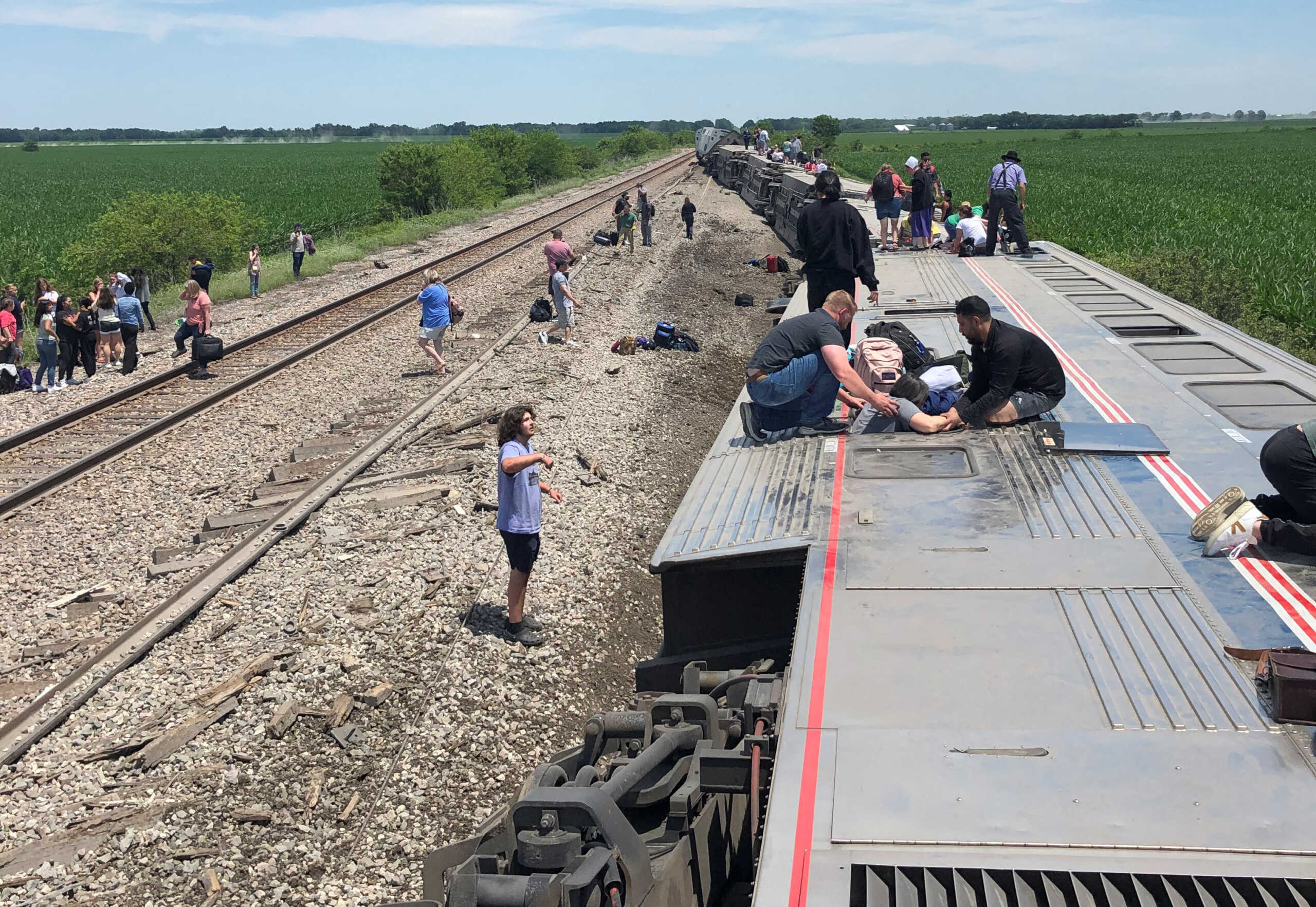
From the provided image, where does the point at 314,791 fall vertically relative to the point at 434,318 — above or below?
below

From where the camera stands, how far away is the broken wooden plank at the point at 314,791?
6.44 m

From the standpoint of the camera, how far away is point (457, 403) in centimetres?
1451

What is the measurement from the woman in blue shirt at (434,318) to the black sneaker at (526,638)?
324 inches

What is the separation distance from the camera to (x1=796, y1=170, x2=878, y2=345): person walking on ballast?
33.8ft

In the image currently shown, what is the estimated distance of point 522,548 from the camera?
27.6 feet

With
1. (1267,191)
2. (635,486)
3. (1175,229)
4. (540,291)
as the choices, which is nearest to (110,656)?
(635,486)

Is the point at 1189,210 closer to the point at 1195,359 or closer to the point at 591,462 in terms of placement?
the point at 1195,359

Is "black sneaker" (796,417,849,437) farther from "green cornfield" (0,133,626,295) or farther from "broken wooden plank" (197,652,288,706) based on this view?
"green cornfield" (0,133,626,295)

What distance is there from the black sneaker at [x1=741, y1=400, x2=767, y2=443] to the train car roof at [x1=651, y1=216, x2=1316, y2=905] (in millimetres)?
78

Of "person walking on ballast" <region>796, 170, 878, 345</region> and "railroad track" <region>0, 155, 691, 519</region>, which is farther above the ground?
"person walking on ballast" <region>796, 170, 878, 345</region>

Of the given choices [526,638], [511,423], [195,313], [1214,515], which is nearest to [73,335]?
[195,313]

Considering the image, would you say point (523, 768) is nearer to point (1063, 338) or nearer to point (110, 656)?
point (110, 656)

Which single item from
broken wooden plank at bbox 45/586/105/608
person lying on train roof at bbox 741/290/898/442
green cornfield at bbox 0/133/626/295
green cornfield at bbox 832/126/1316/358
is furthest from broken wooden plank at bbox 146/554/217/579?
green cornfield at bbox 0/133/626/295

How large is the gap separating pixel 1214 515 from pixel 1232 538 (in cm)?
16
